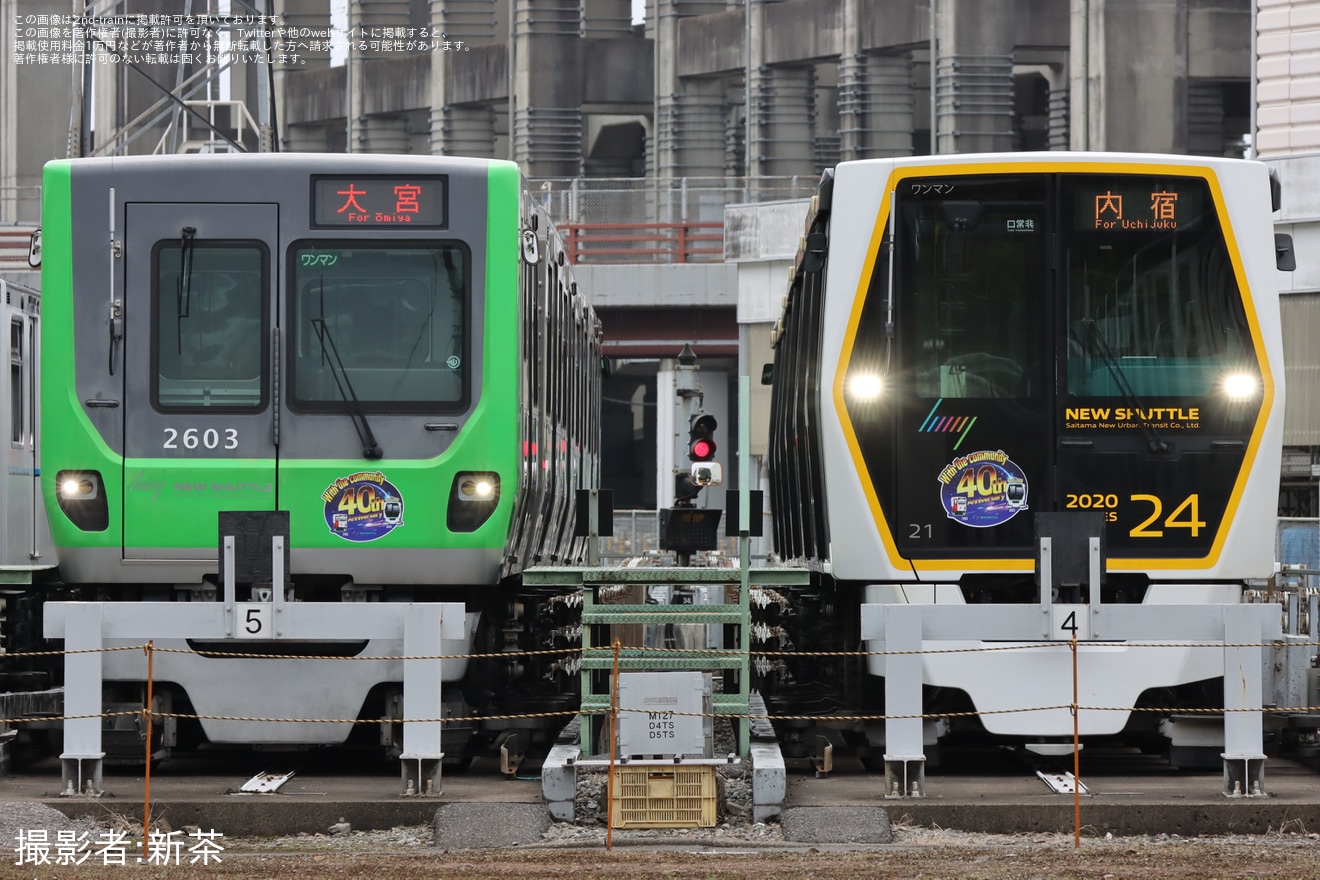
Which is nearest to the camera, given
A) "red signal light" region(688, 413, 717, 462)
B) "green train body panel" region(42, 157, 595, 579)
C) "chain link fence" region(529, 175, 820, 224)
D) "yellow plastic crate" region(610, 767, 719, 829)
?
"yellow plastic crate" region(610, 767, 719, 829)

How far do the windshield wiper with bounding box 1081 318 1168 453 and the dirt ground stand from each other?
7.59 ft

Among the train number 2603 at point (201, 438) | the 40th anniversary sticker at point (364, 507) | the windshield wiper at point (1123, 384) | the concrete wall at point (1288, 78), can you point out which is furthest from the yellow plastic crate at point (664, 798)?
the concrete wall at point (1288, 78)

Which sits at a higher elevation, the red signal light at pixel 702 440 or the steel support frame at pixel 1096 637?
the red signal light at pixel 702 440

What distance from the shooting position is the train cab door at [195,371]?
397 inches

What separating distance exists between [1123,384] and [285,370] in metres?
4.27

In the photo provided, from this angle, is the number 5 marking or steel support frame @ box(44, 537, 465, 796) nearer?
steel support frame @ box(44, 537, 465, 796)

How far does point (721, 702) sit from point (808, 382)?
2.83 m

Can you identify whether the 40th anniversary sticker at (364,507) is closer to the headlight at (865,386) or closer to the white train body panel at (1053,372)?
the white train body panel at (1053,372)

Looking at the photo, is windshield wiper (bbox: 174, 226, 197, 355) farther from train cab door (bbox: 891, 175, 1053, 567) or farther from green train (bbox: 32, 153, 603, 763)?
train cab door (bbox: 891, 175, 1053, 567)

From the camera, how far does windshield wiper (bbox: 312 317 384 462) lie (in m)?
10.1

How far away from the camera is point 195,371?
10156 millimetres

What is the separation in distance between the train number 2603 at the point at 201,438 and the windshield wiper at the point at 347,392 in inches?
23.0

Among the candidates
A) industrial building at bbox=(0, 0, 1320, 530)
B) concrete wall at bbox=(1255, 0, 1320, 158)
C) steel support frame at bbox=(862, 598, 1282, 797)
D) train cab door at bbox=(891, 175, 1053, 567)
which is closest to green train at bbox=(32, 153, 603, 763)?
train cab door at bbox=(891, 175, 1053, 567)

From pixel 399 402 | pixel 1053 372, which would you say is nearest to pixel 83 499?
pixel 399 402
